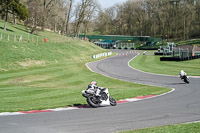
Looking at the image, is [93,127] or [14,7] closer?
[93,127]

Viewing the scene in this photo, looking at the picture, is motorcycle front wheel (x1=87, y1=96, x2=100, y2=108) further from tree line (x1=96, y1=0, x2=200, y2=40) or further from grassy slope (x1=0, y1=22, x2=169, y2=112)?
tree line (x1=96, y1=0, x2=200, y2=40)

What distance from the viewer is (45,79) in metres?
32.6

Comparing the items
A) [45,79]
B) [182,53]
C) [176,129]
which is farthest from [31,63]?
[176,129]

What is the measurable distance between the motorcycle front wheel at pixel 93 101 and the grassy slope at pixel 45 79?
1402 mm

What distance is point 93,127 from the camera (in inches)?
438

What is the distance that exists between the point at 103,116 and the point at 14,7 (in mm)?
58109

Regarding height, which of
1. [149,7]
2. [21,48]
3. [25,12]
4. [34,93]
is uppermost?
[149,7]

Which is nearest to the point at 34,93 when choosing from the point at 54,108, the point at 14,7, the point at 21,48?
the point at 54,108

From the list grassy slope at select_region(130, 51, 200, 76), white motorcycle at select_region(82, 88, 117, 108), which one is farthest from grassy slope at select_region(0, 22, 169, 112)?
grassy slope at select_region(130, 51, 200, 76)

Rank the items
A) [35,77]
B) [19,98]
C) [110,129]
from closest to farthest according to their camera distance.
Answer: [110,129]
[19,98]
[35,77]

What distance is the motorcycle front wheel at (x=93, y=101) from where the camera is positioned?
15414 millimetres

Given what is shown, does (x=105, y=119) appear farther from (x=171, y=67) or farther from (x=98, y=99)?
(x=171, y=67)

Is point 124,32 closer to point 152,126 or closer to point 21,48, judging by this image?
point 21,48

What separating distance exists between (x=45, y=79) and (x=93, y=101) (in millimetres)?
17855
